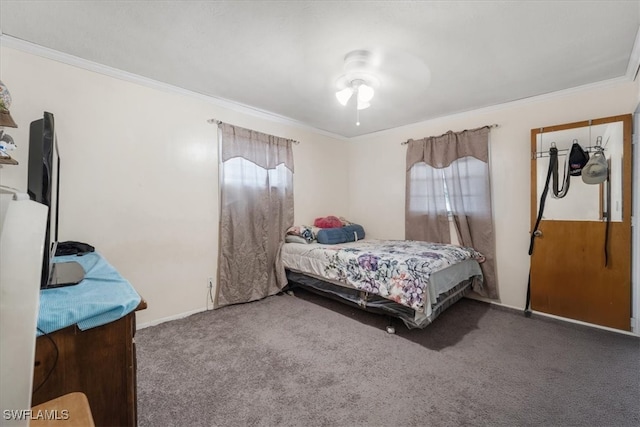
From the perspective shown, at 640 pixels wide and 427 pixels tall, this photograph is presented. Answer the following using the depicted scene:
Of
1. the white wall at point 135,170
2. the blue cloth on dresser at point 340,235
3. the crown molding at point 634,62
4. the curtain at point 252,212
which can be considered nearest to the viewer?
the crown molding at point 634,62

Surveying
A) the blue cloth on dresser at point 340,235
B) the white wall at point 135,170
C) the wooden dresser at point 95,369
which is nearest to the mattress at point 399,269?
the blue cloth on dresser at point 340,235

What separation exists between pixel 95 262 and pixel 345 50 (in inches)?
88.9

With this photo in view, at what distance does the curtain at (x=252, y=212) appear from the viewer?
3145 millimetres

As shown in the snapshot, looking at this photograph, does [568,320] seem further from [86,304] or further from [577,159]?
[86,304]

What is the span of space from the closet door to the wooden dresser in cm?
358

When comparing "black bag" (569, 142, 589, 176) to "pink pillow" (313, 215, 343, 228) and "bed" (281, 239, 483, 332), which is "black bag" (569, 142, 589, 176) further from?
"pink pillow" (313, 215, 343, 228)

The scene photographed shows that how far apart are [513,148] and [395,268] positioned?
209cm

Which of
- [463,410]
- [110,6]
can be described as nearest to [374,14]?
[110,6]

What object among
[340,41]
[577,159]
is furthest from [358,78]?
[577,159]

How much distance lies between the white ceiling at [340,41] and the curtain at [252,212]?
706mm

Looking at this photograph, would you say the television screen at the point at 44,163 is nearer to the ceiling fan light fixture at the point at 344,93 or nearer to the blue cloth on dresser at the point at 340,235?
the ceiling fan light fixture at the point at 344,93

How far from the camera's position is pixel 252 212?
3.37 metres

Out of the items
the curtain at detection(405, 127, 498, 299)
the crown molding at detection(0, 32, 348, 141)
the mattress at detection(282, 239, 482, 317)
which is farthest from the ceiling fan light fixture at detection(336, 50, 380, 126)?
the mattress at detection(282, 239, 482, 317)

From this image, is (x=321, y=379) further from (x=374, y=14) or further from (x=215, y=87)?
(x=215, y=87)
